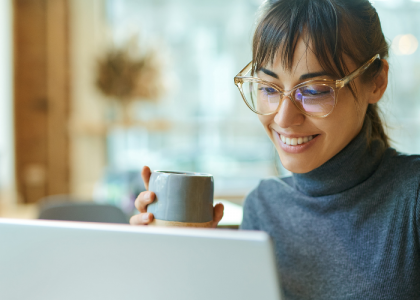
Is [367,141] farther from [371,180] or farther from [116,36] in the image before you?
[116,36]

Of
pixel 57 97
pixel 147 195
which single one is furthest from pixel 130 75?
pixel 147 195

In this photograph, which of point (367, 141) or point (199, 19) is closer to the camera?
point (367, 141)

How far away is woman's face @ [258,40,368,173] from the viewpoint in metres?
0.73

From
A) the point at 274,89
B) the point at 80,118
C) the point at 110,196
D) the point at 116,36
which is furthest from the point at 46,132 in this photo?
the point at 274,89

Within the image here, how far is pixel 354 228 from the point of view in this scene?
2.70ft

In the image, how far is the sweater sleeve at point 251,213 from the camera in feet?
3.32

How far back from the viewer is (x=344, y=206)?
844mm

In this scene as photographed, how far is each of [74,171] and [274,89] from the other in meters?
4.03

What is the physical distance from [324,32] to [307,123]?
0.54 feet

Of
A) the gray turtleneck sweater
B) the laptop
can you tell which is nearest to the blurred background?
the gray turtleneck sweater

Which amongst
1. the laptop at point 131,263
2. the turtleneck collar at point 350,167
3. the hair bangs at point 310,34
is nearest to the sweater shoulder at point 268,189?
the turtleneck collar at point 350,167

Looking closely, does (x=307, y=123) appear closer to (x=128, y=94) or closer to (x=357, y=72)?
(x=357, y=72)

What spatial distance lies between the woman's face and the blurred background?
2734 mm

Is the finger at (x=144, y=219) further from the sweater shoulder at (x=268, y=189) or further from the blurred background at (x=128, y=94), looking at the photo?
the blurred background at (x=128, y=94)
